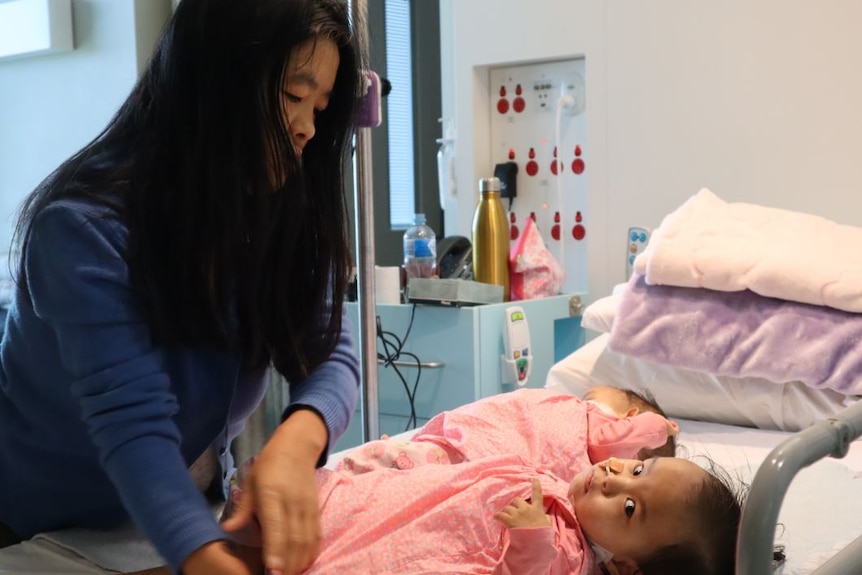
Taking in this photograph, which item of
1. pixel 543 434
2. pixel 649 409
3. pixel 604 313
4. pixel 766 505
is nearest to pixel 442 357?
pixel 604 313

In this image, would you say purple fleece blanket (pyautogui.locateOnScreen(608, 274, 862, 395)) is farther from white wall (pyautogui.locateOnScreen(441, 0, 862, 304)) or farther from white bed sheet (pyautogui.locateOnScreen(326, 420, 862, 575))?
white wall (pyautogui.locateOnScreen(441, 0, 862, 304))

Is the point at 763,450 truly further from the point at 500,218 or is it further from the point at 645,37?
the point at 645,37

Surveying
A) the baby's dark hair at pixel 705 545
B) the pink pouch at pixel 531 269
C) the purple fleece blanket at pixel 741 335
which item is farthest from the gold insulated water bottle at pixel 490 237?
the baby's dark hair at pixel 705 545

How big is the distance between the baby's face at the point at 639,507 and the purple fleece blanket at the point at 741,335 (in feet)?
2.09

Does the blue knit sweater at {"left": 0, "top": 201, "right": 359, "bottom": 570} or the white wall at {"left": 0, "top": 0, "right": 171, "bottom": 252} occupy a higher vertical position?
the white wall at {"left": 0, "top": 0, "right": 171, "bottom": 252}

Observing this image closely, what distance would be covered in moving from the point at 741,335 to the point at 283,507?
115 centimetres

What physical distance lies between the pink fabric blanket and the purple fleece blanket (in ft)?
2.42

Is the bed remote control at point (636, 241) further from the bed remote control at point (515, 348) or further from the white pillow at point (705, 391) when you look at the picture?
the white pillow at point (705, 391)

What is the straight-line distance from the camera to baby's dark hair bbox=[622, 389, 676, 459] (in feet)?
4.85

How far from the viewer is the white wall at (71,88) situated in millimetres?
2986

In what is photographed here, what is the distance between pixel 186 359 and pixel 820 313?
1.19 meters

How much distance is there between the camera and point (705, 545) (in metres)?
1.03

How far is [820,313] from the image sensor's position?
1.68 metres

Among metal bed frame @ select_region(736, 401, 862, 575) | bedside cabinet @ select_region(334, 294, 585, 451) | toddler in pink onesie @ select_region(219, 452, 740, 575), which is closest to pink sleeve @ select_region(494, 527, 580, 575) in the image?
toddler in pink onesie @ select_region(219, 452, 740, 575)
